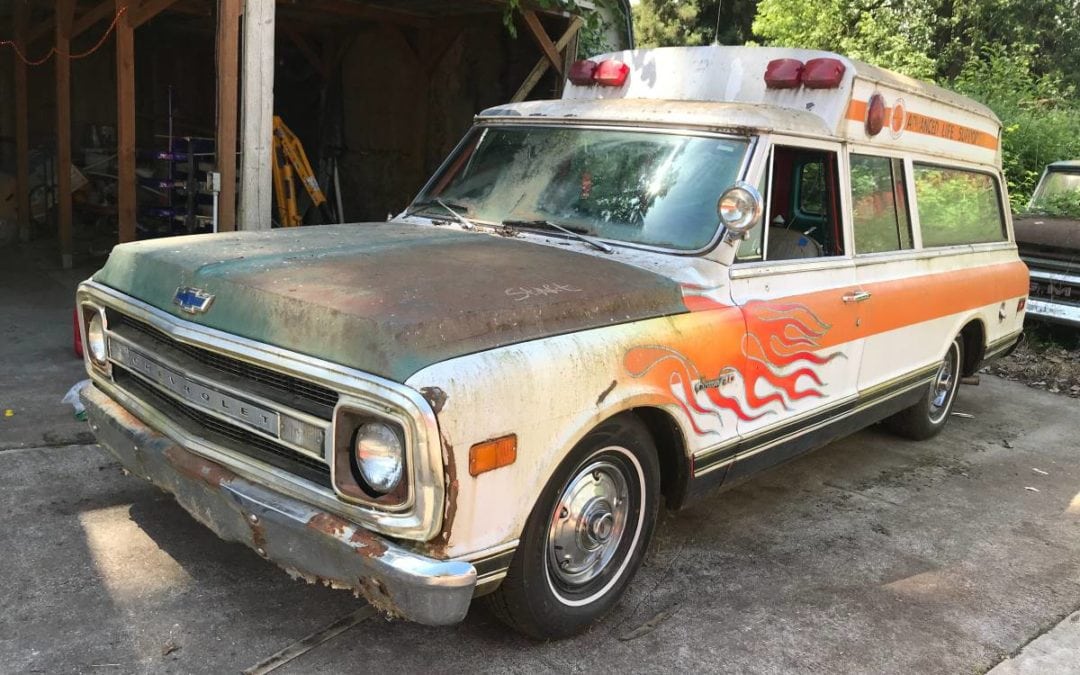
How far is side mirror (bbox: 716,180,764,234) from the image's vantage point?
10.6ft

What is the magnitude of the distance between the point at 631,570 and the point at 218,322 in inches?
70.4

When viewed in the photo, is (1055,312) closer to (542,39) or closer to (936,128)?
(936,128)

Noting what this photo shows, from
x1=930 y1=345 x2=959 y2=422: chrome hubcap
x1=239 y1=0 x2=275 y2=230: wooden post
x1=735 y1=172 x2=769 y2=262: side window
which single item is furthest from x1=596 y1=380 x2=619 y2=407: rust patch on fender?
x1=239 y1=0 x2=275 y2=230: wooden post

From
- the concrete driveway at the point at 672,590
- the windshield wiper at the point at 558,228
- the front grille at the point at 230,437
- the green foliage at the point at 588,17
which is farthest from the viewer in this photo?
the green foliage at the point at 588,17

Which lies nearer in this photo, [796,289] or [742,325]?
[742,325]

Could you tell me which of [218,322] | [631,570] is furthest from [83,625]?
[631,570]

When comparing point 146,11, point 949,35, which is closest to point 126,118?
point 146,11

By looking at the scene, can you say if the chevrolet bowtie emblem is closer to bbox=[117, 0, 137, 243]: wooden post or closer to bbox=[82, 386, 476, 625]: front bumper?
bbox=[82, 386, 476, 625]: front bumper

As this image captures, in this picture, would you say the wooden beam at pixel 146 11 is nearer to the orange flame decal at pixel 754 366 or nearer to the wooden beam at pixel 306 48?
the wooden beam at pixel 306 48

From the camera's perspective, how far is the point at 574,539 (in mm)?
3035

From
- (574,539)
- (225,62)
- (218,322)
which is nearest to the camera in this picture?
(218,322)

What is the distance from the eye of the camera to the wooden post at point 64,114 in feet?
30.3

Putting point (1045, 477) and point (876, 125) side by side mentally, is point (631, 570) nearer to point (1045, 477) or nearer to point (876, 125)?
point (876, 125)

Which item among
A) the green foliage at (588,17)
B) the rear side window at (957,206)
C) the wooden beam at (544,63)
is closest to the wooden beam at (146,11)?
the green foliage at (588,17)
